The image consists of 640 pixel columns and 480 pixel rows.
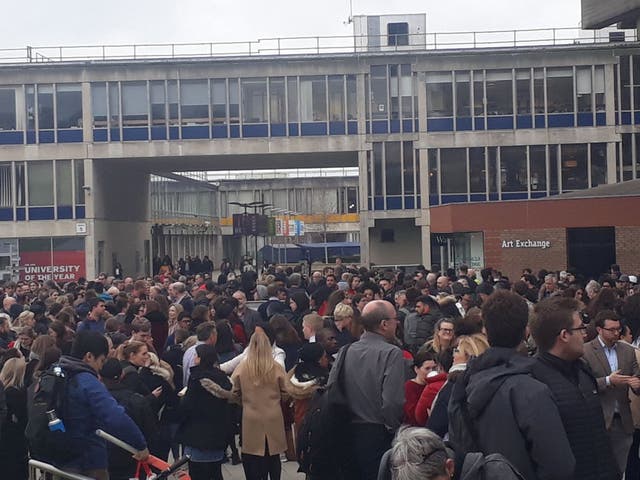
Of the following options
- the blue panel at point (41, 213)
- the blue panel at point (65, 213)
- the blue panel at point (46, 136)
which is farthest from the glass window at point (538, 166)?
the blue panel at point (41, 213)

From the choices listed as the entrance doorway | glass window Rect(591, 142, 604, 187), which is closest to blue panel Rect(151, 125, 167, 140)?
glass window Rect(591, 142, 604, 187)

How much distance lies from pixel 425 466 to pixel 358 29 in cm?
4330

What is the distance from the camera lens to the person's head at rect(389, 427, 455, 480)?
11.8ft

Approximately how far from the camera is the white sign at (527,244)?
99.8 ft

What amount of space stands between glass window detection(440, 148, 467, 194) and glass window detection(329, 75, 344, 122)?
4.77 metres

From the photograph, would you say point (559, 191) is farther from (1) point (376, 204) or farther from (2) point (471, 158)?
(1) point (376, 204)

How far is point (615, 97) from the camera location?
41656 mm

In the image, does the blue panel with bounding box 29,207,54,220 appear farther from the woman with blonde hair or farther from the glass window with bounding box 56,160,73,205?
the woman with blonde hair

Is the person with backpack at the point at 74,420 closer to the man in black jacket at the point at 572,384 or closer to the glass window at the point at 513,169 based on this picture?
the man in black jacket at the point at 572,384

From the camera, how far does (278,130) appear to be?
4231cm

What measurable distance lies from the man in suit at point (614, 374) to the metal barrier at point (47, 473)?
4053 millimetres

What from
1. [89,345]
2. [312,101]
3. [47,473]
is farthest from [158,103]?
[47,473]

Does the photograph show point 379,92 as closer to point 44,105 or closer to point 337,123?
point 337,123

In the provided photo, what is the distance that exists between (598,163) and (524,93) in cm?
441
